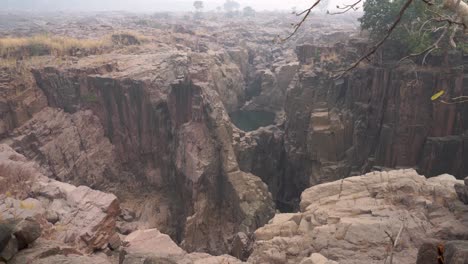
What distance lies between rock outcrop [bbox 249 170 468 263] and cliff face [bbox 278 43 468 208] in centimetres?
929

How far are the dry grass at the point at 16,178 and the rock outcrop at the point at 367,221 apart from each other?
736 centimetres

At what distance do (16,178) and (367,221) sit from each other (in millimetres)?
10608

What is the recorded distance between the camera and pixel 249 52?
53938mm

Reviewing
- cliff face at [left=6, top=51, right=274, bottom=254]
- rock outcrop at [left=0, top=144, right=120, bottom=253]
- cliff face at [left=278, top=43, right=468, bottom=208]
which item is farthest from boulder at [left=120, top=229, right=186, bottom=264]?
cliff face at [left=278, top=43, right=468, bottom=208]

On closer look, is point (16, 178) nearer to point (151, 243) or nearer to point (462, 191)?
point (151, 243)

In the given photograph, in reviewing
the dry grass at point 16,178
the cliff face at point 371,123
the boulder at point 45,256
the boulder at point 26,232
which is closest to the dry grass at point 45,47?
the dry grass at point 16,178

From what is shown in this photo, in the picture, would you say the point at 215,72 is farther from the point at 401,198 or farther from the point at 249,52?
the point at 401,198

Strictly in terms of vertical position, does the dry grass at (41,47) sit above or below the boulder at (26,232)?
above

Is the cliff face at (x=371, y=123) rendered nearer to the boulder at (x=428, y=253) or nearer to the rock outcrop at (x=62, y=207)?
the boulder at (x=428, y=253)

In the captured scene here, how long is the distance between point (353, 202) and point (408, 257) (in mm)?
2742

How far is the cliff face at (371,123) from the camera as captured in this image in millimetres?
18656

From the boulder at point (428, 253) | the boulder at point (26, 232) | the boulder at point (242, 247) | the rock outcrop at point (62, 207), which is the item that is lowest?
the boulder at point (242, 247)

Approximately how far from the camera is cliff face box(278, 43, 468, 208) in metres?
18.7

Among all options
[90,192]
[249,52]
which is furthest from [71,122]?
[249,52]
